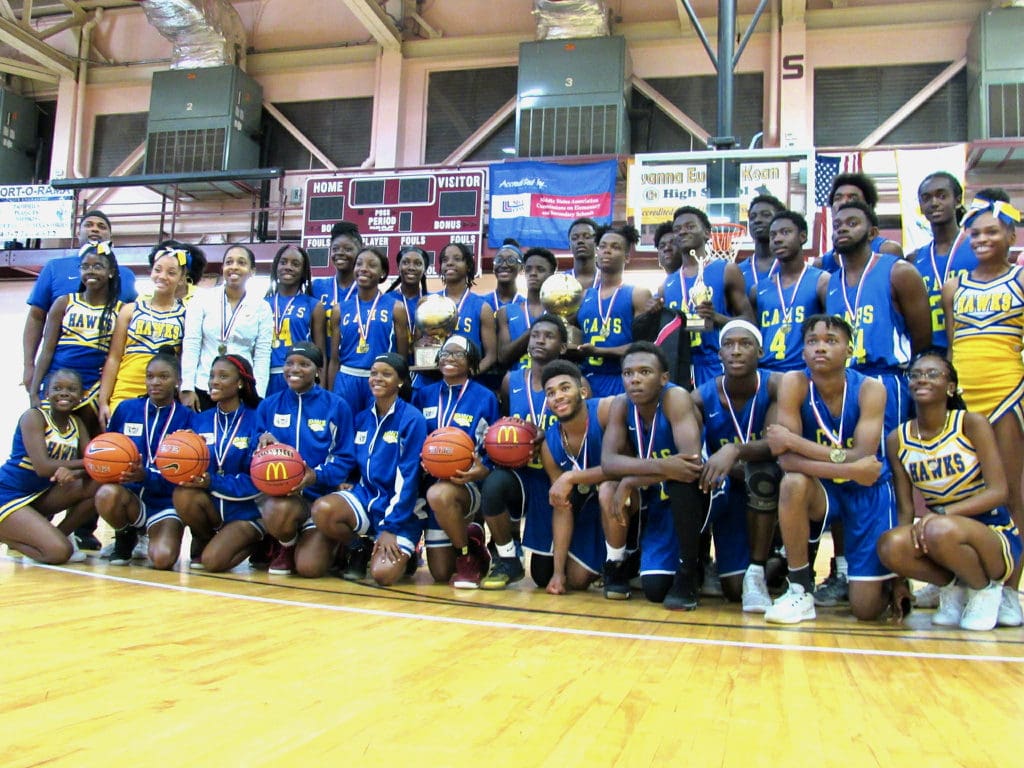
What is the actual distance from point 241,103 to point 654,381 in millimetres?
10878

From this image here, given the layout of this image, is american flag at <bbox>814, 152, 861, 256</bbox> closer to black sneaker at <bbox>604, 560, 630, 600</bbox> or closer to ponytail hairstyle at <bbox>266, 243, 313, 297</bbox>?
ponytail hairstyle at <bbox>266, 243, 313, 297</bbox>

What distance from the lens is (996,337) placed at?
3.76 meters

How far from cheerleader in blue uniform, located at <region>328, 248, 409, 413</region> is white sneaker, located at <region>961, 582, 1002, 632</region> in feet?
10.7

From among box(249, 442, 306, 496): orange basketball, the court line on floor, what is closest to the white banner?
box(249, 442, 306, 496): orange basketball

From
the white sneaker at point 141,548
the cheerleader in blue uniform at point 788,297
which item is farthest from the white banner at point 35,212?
the cheerleader in blue uniform at point 788,297

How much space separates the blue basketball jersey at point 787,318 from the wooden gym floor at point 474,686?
1.26 metres

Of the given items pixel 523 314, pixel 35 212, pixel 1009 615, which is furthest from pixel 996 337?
pixel 35 212

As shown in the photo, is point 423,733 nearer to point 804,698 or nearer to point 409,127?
point 804,698

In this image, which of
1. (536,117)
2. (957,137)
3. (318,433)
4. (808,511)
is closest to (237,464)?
(318,433)

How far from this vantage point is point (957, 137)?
1087 cm

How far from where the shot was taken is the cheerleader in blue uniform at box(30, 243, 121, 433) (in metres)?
4.94

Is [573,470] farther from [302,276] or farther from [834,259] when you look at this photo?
[302,276]

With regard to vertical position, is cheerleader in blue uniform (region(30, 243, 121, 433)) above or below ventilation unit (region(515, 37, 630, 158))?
below

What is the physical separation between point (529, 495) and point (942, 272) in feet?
7.62
